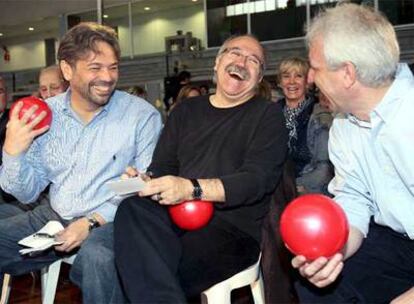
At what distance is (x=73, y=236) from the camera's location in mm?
2070

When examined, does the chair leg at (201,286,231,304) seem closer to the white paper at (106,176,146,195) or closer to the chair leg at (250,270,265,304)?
the chair leg at (250,270,265,304)

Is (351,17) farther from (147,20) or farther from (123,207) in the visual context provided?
(147,20)

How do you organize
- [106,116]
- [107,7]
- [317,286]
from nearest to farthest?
[317,286] → [106,116] → [107,7]

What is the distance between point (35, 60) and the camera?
17.6 m

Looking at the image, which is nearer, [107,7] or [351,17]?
[351,17]

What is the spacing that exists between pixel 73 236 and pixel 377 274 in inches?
45.8

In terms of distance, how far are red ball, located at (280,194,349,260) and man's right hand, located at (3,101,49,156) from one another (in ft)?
3.91

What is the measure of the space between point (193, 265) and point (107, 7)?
12170 millimetres

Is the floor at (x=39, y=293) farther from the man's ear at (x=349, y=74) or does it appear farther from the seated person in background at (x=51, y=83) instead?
the man's ear at (x=349, y=74)

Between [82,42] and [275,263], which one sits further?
[82,42]

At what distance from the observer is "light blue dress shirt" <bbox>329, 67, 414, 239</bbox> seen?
1628 millimetres

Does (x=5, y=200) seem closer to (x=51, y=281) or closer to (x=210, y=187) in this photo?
(x=51, y=281)

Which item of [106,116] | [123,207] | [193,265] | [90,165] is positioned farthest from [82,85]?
[193,265]

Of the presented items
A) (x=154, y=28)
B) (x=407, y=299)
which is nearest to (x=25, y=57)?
(x=154, y=28)
